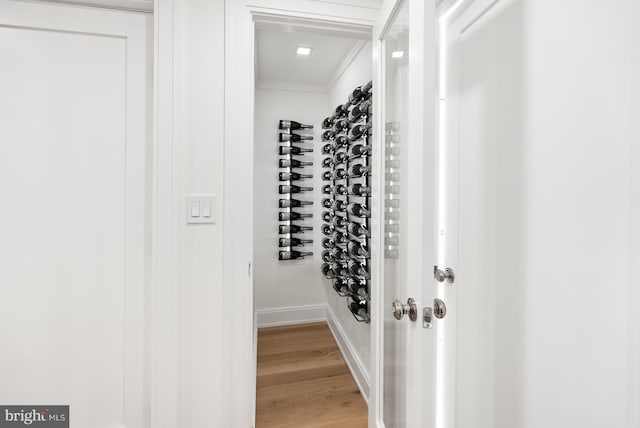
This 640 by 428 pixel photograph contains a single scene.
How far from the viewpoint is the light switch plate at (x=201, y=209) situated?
133cm

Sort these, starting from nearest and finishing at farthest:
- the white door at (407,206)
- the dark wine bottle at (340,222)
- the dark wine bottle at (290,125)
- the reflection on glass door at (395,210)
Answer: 1. the white door at (407,206)
2. the reflection on glass door at (395,210)
3. the dark wine bottle at (340,222)
4. the dark wine bottle at (290,125)

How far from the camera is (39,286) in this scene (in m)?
1.31

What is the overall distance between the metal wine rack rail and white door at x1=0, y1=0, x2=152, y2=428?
3.78 ft

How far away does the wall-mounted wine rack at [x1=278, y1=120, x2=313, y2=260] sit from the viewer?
10.00 ft

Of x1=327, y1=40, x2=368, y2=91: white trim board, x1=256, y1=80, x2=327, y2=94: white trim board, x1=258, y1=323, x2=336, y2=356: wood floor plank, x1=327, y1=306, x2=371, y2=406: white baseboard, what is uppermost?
x1=256, y1=80, x2=327, y2=94: white trim board

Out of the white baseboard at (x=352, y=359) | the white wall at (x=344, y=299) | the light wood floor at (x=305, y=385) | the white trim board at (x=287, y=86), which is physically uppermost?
the white trim board at (x=287, y=86)

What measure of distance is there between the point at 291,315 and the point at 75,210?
7.45ft

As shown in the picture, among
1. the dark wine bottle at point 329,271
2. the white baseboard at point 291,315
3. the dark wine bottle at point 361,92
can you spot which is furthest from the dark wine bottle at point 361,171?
the white baseboard at point 291,315

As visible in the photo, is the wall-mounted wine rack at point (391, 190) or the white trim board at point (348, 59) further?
the white trim board at point (348, 59)

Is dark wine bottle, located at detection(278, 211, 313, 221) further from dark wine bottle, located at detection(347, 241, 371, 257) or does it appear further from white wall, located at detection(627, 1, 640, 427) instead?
white wall, located at detection(627, 1, 640, 427)

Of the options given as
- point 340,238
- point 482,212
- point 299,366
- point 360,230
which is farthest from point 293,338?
point 482,212

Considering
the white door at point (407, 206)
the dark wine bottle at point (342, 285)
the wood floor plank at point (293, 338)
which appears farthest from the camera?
the wood floor plank at point (293, 338)

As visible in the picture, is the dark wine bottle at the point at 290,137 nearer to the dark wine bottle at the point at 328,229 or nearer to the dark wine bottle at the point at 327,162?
the dark wine bottle at the point at 327,162

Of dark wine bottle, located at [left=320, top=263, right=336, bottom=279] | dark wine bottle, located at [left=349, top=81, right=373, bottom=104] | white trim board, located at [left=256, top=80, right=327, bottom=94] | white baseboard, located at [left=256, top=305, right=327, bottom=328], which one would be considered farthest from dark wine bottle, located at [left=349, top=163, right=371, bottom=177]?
white baseboard, located at [left=256, top=305, right=327, bottom=328]
